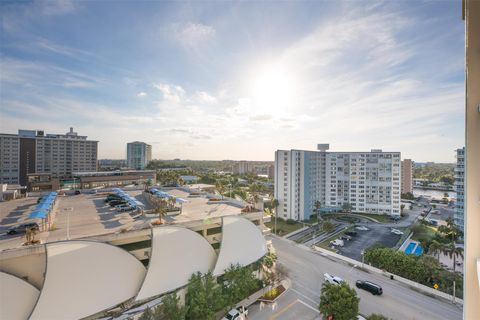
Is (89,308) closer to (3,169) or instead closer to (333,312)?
(333,312)

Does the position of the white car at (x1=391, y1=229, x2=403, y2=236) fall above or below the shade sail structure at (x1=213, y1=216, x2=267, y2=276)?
below

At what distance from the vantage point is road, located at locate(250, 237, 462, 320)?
16438 mm

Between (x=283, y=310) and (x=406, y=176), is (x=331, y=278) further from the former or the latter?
(x=406, y=176)

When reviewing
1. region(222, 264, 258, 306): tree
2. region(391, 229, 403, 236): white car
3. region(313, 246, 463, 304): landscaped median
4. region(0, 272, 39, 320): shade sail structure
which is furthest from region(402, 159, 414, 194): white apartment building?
region(0, 272, 39, 320): shade sail structure

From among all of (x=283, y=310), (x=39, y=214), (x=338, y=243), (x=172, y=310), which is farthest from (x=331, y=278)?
(x=39, y=214)

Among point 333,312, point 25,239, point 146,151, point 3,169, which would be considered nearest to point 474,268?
→ point 333,312

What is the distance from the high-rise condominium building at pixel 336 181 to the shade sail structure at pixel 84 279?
108ft

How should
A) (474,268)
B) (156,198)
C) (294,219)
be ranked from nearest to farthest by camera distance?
(474,268) < (156,198) < (294,219)

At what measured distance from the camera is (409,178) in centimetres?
6412

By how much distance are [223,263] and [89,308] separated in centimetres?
822

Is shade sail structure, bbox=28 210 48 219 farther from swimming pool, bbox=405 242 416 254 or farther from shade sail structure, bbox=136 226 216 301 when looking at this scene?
swimming pool, bbox=405 242 416 254

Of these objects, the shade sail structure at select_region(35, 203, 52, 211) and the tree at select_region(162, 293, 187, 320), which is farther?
the shade sail structure at select_region(35, 203, 52, 211)

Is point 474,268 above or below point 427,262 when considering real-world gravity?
above

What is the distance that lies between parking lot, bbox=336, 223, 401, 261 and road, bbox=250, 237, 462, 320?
13.9 feet
